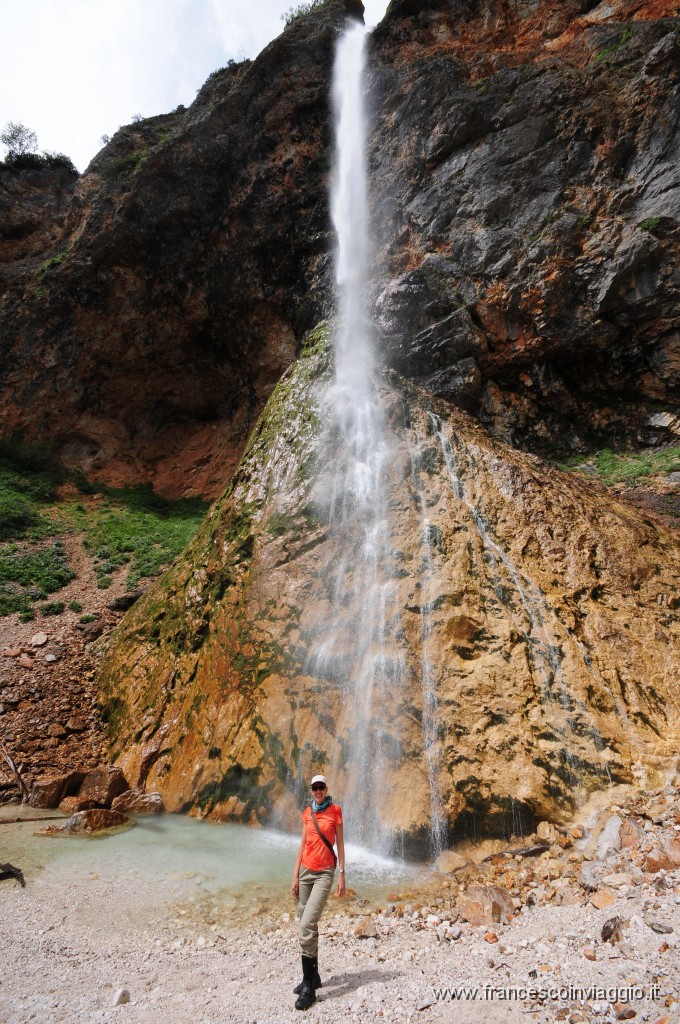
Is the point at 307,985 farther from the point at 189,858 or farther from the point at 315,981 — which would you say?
the point at 189,858

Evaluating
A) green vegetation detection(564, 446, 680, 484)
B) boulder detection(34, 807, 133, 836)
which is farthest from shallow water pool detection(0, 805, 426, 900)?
green vegetation detection(564, 446, 680, 484)

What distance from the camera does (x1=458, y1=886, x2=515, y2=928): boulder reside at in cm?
447

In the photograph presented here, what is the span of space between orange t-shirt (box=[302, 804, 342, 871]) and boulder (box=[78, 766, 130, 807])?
5.56m

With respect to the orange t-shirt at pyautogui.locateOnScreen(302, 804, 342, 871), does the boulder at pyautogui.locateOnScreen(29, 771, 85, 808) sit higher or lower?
lower

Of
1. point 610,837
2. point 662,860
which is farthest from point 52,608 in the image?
point 662,860

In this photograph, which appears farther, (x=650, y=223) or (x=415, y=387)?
(x=650, y=223)

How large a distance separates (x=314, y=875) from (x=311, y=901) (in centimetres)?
15

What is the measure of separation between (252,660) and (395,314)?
44.6 feet

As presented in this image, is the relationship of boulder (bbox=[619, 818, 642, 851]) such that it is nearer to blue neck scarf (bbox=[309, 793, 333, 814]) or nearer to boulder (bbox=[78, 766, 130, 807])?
blue neck scarf (bbox=[309, 793, 333, 814])

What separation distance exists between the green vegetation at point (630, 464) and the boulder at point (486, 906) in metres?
12.5

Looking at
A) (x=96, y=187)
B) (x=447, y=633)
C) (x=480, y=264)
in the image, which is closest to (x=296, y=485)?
(x=447, y=633)

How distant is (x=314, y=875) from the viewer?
12.5 ft

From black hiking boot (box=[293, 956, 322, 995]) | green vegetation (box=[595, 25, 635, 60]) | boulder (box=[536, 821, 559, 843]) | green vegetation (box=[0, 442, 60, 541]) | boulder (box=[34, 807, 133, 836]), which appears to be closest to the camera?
black hiking boot (box=[293, 956, 322, 995])

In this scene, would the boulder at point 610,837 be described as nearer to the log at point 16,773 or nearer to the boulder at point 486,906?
the boulder at point 486,906
